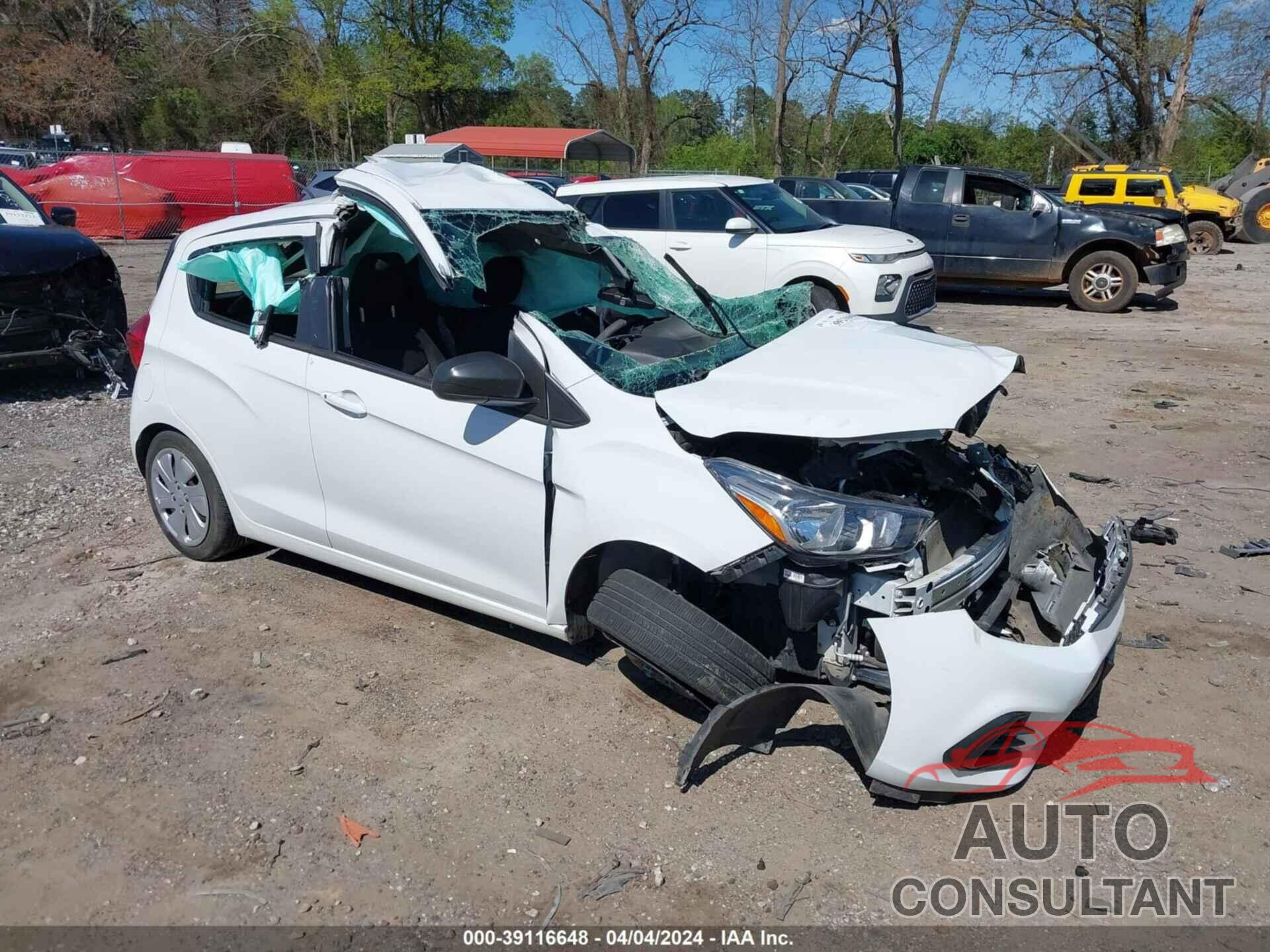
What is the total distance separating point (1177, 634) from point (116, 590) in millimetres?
4778

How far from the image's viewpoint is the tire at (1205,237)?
2267 centimetres

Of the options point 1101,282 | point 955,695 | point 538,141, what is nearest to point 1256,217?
point 1101,282

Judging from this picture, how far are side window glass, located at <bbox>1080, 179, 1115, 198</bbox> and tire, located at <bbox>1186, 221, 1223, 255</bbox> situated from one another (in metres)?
2.95

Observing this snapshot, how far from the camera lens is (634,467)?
3.27 meters

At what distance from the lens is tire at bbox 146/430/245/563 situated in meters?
4.62

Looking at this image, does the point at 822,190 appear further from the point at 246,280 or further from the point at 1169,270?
the point at 246,280

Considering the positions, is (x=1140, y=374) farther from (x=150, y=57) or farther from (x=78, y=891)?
(x=150, y=57)

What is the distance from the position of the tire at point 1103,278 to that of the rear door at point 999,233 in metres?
0.49

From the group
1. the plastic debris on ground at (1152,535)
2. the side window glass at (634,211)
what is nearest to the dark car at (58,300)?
the side window glass at (634,211)

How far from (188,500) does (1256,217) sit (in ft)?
91.2

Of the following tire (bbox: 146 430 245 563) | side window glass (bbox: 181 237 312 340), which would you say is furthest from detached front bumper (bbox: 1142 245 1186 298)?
tire (bbox: 146 430 245 563)

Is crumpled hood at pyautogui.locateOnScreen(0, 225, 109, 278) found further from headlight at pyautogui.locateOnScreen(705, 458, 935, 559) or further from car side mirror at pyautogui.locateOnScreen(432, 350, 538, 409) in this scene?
headlight at pyautogui.locateOnScreen(705, 458, 935, 559)

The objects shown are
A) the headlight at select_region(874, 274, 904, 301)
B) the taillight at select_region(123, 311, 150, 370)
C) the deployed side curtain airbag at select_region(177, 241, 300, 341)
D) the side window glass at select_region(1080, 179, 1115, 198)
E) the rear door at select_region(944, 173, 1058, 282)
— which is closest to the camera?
the deployed side curtain airbag at select_region(177, 241, 300, 341)

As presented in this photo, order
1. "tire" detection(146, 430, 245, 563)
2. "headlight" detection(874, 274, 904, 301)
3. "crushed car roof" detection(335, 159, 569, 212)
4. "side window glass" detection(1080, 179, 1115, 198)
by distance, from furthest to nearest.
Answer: "side window glass" detection(1080, 179, 1115, 198)
"headlight" detection(874, 274, 904, 301)
"tire" detection(146, 430, 245, 563)
"crushed car roof" detection(335, 159, 569, 212)
